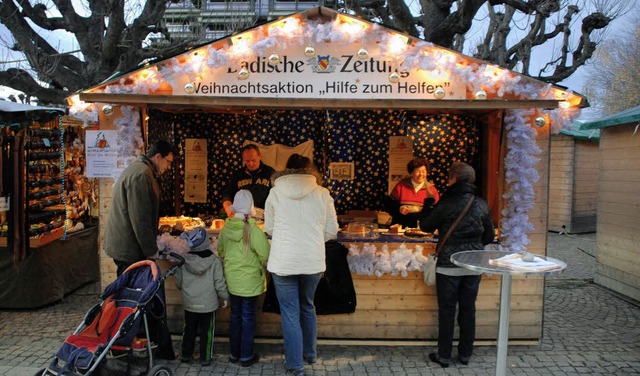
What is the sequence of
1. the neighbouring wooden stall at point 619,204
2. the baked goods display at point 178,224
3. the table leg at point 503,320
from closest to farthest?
the table leg at point 503,320 < the baked goods display at point 178,224 < the neighbouring wooden stall at point 619,204

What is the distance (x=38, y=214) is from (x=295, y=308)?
4.40m

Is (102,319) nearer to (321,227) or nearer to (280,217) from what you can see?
(280,217)

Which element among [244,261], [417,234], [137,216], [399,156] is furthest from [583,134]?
[137,216]

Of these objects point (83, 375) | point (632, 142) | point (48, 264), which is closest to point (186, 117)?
point (48, 264)

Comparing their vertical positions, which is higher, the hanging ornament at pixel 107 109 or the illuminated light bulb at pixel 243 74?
the illuminated light bulb at pixel 243 74

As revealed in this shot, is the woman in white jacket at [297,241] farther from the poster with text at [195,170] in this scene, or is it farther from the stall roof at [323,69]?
the poster with text at [195,170]

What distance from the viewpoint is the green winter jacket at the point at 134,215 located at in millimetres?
4629

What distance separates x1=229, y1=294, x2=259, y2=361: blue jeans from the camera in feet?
Answer: 15.8

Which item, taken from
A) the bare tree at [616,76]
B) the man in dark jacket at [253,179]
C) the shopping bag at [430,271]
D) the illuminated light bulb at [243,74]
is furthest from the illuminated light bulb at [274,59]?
the bare tree at [616,76]

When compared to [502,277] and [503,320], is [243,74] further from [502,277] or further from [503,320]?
[503,320]

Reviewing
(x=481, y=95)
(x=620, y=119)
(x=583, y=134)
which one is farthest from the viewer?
(x=583, y=134)

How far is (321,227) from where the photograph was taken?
461 cm

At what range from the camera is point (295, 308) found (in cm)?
459

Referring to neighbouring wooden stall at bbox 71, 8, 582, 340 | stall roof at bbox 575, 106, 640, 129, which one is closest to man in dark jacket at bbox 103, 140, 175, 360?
neighbouring wooden stall at bbox 71, 8, 582, 340
